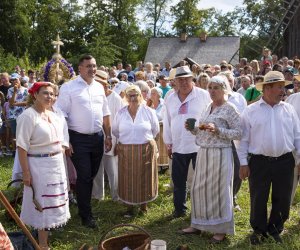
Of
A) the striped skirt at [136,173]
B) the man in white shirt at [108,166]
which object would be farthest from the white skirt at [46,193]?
the man in white shirt at [108,166]

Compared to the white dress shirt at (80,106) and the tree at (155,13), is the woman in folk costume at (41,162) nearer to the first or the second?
the white dress shirt at (80,106)

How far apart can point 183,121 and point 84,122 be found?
4.32 ft

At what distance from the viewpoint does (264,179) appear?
484 cm

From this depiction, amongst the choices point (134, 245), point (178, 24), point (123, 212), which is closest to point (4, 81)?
point (123, 212)

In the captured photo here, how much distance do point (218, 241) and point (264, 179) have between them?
943mm

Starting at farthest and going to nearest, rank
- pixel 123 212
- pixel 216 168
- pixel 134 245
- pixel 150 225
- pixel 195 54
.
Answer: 1. pixel 195 54
2. pixel 123 212
3. pixel 150 225
4. pixel 216 168
5. pixel 134 245

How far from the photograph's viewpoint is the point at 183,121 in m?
5.84

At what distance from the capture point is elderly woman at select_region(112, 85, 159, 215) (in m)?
5.98

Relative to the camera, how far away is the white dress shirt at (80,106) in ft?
18.1

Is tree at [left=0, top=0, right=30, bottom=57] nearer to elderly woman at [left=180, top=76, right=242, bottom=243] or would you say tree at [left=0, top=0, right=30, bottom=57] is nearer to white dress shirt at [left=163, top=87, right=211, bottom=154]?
white dress shirt at [left=163, top=87, right=211, bottom=154]

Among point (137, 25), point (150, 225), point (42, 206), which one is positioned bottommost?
point (150, 225)

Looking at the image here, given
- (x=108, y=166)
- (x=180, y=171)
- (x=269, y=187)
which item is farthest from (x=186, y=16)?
(x=269, y=187)

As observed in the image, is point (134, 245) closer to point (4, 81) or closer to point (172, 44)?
point (4, 81)

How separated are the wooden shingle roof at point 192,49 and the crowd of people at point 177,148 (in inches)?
1330
